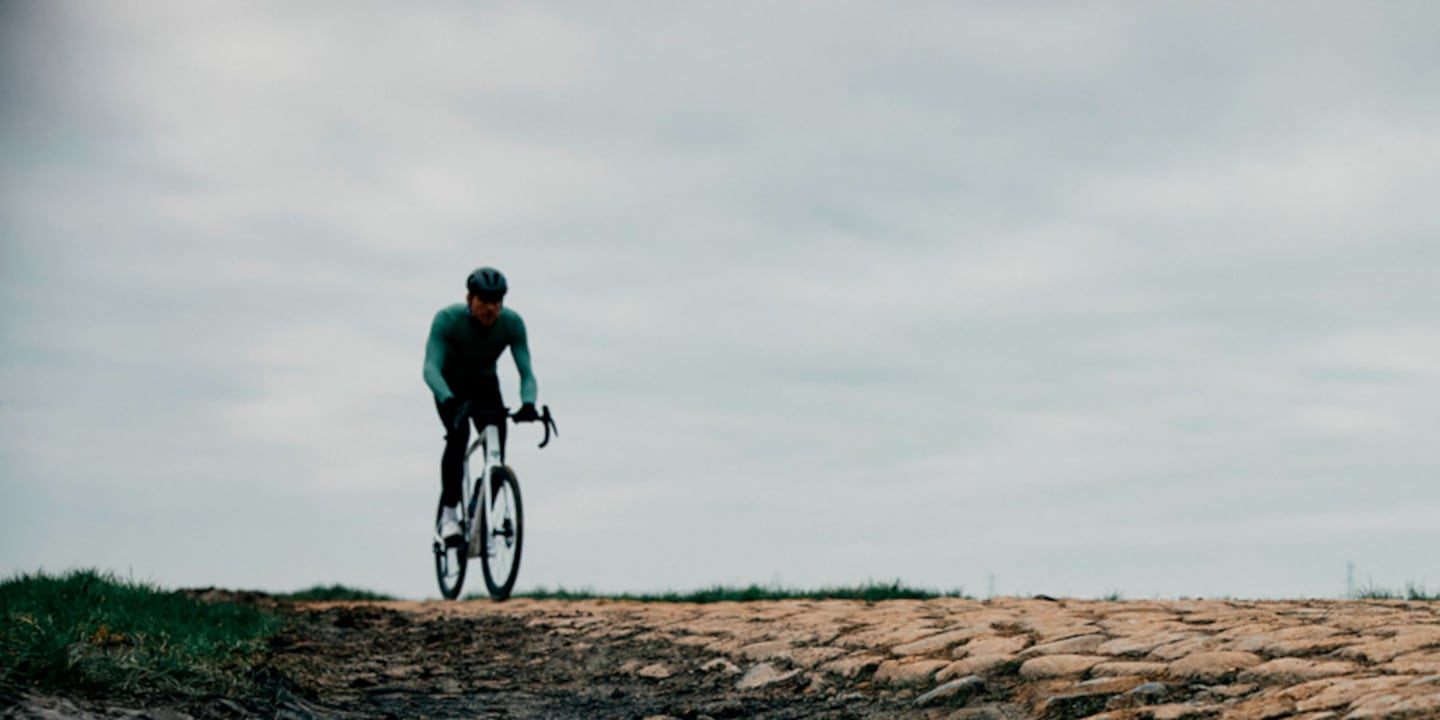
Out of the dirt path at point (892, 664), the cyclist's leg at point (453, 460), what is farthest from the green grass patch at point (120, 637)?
the cyclist's leg at point (453, 460)

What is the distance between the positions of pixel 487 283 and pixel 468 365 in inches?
37.0

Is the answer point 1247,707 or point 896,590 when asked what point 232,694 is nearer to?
point 1247,707

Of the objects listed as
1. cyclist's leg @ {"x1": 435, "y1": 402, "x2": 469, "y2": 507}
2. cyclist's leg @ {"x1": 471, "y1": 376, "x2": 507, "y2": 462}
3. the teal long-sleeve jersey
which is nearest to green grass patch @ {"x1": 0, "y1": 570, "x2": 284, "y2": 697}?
cyclist's leg @ {"x1": 435, "y1": 402, "x2": 469, "y2": 507}

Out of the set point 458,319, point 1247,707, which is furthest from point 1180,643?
point 458,319

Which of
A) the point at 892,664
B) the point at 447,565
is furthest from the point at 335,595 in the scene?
the point at 892,664

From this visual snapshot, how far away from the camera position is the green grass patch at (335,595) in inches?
531

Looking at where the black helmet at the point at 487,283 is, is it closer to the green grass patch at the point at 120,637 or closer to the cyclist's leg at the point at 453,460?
the cyclist's leg at the point at 453,460

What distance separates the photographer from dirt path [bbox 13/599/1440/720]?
458cm

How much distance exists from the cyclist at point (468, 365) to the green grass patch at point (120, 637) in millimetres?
1934

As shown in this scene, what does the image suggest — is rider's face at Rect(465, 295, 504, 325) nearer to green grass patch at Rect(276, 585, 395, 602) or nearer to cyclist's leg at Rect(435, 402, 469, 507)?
cyclist's leg at Rect(435, 402, 469, 507)

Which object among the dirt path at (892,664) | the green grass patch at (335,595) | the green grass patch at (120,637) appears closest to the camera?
the dirt path at (892,664)

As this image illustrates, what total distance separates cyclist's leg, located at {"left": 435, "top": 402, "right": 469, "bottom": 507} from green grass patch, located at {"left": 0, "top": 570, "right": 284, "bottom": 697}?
71.7 inches

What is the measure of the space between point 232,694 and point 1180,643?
4070 mm

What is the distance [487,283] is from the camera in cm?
993
